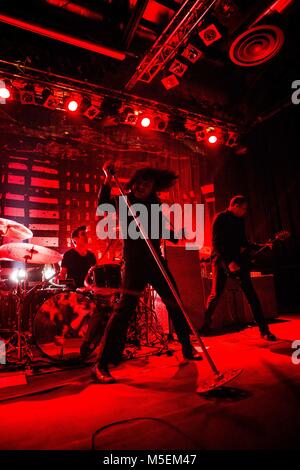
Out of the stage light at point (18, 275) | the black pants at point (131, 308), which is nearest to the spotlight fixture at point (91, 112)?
the stage light at point (18, 275)

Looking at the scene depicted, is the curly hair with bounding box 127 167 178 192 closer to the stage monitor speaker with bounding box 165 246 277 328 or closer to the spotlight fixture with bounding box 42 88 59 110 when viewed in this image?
the stage monitor speaker with bounding box 165 246 277 328

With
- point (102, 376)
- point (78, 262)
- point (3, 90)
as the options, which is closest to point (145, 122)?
point (3, 90)

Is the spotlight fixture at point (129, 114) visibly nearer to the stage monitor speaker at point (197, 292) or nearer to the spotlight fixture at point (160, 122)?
the spotlight fixture at point (160, 122)

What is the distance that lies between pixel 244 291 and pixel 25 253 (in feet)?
10.7

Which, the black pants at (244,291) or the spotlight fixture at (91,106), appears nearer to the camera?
the black pants at (244,291)

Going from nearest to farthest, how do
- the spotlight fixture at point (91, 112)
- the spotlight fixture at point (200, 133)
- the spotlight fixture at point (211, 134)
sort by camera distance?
1. the spotlight fixture at point (91, 112)
2. the spotlight fixture at point (200, 133)
3. the spotlight fixture at point (211, 134)

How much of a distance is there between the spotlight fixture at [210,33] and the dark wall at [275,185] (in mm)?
3424

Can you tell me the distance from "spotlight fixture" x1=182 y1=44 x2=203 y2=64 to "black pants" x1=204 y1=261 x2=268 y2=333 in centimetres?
467

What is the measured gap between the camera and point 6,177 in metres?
7.75

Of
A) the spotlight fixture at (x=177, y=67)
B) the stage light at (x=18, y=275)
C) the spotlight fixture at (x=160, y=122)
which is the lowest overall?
the stage light at (x=18, y=275)

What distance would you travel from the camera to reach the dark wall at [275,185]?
7820 mm

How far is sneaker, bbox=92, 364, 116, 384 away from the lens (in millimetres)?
2840

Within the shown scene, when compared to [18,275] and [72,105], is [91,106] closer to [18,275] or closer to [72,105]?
[72,105]

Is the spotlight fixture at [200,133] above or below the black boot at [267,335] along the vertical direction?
above
